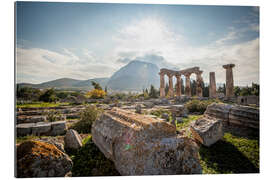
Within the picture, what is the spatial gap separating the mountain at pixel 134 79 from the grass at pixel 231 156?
99256 mm

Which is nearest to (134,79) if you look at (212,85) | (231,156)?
(212,85)

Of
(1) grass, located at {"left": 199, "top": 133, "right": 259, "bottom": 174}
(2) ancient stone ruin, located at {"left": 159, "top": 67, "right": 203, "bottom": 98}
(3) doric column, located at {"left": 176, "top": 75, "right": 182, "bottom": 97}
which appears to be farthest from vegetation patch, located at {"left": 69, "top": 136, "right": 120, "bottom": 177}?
(3) doric column, located at {"left": 176, "top": 75, "right": 182, "bottom": 97}

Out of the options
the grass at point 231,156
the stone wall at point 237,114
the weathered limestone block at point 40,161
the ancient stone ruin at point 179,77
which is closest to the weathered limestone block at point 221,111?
the stone wall at point 237,114

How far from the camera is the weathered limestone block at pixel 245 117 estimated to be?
429 cm

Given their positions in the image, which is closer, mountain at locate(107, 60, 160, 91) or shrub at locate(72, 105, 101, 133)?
shrub at locate(72, 105, 101, 133)

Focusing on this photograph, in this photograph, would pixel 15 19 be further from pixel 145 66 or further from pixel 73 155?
pixel 145 66

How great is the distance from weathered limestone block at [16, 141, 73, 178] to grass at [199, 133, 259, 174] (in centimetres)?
330

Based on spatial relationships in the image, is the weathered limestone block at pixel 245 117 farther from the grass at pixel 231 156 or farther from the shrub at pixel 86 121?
the shrub at pixel 86 121

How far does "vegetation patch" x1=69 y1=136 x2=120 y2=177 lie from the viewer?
2.78 meters

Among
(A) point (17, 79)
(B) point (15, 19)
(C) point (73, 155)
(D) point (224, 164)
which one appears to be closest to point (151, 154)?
(D) point (224, 164)

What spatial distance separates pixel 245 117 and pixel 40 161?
638 cm

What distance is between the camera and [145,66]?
15825 centimetres

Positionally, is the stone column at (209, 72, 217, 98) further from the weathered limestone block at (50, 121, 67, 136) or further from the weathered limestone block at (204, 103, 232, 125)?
the weathered limestone block at (50, 121, 67, 136)

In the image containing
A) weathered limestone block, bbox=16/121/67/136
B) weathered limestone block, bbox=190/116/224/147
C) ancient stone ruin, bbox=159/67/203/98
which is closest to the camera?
weathered limestone block, bbox=190/116/224/147
